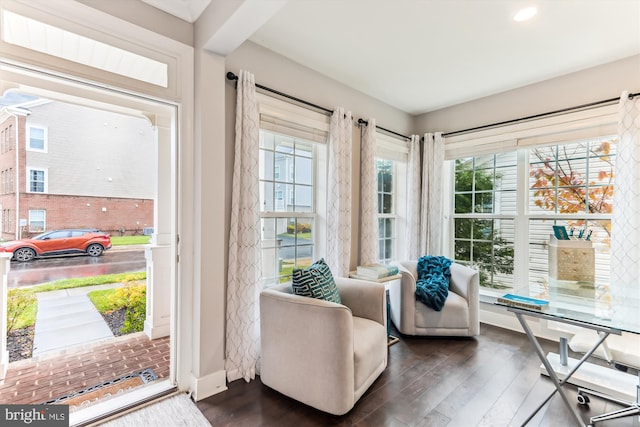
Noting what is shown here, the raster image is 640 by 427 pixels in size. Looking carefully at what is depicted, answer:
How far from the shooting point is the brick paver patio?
80.4 inches

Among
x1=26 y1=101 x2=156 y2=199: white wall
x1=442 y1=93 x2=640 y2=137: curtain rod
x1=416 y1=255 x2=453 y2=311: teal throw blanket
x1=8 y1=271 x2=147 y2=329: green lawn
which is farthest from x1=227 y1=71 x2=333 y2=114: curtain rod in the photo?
x1=8 y1=271 x2=147 y2=329: green lawn

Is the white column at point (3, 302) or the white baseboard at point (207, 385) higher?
the white column at point (3, 302)

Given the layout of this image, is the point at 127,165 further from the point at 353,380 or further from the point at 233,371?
the point at 353,380

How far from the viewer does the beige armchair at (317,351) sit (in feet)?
5.68

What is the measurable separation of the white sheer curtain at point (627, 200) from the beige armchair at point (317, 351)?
85.4 inches

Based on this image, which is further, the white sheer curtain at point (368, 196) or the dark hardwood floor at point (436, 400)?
the white sheer curtain at point (368, 196)

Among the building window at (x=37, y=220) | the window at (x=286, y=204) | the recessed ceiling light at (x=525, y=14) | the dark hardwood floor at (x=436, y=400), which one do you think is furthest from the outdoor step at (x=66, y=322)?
the recessed ceiling light at (x=525, y=14)

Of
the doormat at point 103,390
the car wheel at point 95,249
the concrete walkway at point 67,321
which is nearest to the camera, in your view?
the doormat at point 103,390

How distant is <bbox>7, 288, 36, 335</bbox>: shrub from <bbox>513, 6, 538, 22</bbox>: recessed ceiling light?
4.87m

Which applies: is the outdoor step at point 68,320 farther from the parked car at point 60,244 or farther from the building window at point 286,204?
the building window at point 286,204

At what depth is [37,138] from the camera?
2742 millimetres
